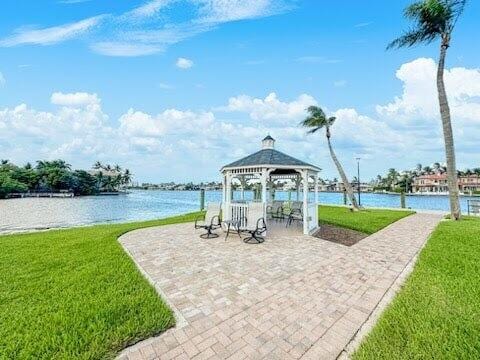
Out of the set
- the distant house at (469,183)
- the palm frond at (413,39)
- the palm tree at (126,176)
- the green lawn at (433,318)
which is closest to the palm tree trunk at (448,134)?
the palm frond at (413,39)

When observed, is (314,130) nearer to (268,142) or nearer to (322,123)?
(322,123)

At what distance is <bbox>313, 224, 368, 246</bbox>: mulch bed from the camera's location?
8055 mm

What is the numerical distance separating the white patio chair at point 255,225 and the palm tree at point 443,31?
10383mm

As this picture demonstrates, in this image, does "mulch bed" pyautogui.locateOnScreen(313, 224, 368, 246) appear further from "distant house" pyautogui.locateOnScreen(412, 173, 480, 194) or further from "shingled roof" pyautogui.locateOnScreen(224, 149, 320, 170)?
"distant house" pyautogui.locateOnScreen(412, 173, 480, 194)

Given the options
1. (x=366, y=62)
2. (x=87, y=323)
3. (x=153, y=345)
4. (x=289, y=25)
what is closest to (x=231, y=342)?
(x=153, y=345)

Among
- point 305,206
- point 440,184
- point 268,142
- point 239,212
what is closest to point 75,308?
point 239,212

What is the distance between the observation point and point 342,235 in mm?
9133

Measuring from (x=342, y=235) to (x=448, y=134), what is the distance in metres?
8.14

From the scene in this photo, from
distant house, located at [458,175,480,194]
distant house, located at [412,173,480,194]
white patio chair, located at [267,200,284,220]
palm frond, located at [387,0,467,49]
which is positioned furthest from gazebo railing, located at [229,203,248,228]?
distant house, located at [458,175,480,194]

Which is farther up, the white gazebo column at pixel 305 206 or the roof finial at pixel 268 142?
the roof finial at pixel 268 142

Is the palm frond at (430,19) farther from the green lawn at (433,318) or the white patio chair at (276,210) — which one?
the green lawn at (433,318)

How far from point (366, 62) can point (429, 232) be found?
9.51 metres

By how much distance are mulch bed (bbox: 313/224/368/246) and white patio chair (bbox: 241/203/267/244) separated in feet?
7.05

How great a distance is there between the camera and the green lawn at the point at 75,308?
266 centimetres
